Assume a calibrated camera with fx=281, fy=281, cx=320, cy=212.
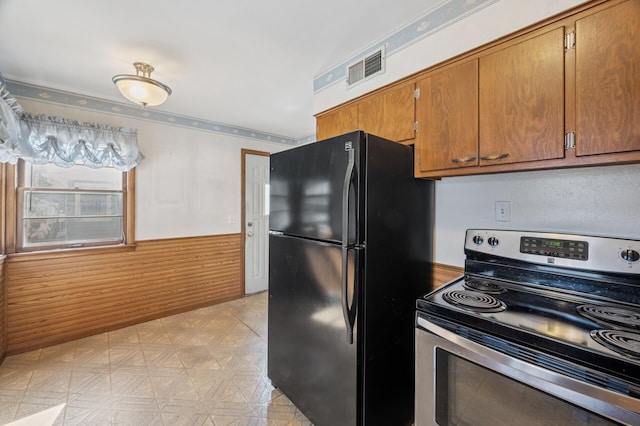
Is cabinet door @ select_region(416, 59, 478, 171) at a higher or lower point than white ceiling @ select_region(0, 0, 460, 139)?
A: lower

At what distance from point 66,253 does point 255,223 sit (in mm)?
2151

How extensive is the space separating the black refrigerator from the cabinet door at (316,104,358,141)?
57 cm

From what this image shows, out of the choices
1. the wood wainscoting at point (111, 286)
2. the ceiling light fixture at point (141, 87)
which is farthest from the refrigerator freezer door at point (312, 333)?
the wood wainscoting at point (111, 286)

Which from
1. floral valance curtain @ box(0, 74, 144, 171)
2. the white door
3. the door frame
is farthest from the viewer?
the white door

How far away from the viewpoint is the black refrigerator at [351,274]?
1.43m

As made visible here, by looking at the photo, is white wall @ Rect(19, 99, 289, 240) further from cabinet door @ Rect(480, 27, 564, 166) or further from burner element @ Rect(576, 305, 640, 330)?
burner element @ Rect(576, 305, 640, 330)

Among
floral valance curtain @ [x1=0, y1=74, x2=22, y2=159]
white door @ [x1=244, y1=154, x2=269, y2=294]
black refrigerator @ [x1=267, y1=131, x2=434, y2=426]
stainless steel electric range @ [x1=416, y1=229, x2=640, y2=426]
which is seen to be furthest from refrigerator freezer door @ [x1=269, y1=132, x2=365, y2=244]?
white door @ [x1=244, y1=154, x2=269, y2=294]

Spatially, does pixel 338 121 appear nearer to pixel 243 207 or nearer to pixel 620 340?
pixel 620 340

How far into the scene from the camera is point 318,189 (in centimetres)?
163

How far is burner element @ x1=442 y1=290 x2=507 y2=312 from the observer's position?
114cm

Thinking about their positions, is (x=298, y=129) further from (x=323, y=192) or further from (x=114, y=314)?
(x=114, y=314)

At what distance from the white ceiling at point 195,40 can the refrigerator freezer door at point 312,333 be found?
140 centimetres

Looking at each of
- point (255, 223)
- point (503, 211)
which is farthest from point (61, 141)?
point (503, 211)

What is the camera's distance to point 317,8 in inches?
65.5
